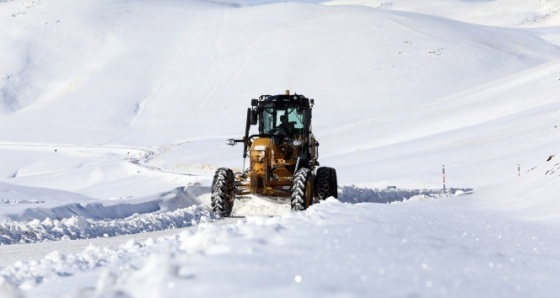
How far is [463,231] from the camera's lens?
8.73 meters

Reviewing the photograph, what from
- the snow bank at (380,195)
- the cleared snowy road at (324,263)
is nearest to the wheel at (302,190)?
the cleared snowy road at (324,263)

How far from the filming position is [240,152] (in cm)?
4762

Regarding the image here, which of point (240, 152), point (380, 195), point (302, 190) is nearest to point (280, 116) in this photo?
point (302, 190)

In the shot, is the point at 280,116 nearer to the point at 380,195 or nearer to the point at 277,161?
the point at 277,161

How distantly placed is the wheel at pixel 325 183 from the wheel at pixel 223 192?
1.63 m

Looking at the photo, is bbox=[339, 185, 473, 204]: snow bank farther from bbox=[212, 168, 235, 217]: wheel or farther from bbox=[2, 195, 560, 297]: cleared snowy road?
bbox=[2, 195, 560, 297]: cleared snowy road

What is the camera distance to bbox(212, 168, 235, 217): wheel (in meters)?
15.4

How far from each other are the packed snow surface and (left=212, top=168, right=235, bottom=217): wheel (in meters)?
0.39

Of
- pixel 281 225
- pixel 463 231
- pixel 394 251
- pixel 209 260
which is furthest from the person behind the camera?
pixel 463 231

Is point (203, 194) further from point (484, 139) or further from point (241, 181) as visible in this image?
point (484, 139)

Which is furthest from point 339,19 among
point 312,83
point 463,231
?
point 463,231

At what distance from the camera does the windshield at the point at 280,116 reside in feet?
53.1

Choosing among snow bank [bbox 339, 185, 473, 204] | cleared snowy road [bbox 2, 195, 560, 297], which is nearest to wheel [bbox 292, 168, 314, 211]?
cleared snowy road [bbox 2, 195, 560, 297]

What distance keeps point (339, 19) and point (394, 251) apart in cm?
8842
